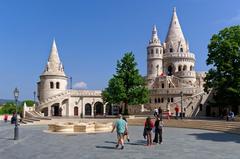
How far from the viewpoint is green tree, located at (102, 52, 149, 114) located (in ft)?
148

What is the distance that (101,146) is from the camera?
58.6 ft

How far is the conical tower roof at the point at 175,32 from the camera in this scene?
257ft

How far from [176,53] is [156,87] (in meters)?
12.3

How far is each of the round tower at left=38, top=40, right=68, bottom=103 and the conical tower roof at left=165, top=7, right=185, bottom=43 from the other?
1121 inches

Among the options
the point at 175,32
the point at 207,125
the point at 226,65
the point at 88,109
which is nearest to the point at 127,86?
the point at 226,65

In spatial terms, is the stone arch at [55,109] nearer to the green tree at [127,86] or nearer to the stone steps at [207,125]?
the green tree at [127,86]

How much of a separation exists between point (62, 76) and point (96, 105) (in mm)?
10195

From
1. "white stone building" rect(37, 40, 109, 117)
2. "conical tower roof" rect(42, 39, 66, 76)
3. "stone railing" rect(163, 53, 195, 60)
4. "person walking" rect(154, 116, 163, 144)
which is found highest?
"stone railing" rect(163, 53, 195, 60)

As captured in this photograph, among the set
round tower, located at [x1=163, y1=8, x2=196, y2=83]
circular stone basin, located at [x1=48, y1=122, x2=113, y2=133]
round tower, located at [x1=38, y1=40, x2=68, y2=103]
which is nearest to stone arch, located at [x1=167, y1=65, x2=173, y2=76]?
round tower, located at [x1=163, y1=8, x2=196, y2=83]

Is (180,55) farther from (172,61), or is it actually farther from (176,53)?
(172,61)

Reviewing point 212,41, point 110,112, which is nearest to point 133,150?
point 212,41

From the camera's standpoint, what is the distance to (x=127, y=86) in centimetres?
4666

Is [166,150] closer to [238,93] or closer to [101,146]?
[101,146]

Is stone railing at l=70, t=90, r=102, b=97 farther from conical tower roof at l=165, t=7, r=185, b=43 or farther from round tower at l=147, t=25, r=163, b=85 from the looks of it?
conical tower roof at l=165, t=7, r=185, b=43
